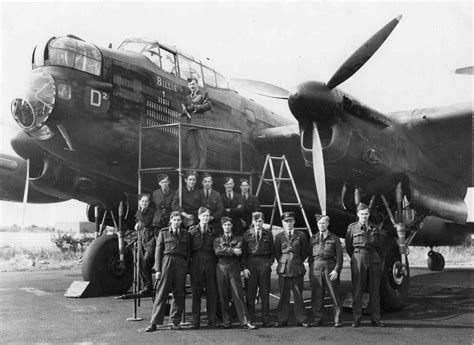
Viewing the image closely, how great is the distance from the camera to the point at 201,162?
862 centimetres

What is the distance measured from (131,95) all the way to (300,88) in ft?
9.22

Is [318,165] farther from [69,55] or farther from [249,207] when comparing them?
[69,55]

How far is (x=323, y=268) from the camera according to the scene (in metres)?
7.01

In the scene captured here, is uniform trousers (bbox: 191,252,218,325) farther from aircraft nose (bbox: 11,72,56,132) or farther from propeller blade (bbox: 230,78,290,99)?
propeller blade (bbox: 230,78,290,99)

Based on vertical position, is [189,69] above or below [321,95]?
above

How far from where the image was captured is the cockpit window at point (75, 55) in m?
7.75

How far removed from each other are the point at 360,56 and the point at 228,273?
4.05 meters

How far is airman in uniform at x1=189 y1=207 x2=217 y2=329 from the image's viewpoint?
22.3ft

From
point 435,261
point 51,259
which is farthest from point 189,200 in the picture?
point 51,259

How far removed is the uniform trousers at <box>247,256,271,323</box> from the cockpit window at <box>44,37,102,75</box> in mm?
3913

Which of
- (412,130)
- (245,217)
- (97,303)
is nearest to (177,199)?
(245,217)

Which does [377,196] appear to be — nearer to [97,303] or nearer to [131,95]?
[131,95]

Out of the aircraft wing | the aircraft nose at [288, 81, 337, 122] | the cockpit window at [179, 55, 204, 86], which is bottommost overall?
the aircraft wing

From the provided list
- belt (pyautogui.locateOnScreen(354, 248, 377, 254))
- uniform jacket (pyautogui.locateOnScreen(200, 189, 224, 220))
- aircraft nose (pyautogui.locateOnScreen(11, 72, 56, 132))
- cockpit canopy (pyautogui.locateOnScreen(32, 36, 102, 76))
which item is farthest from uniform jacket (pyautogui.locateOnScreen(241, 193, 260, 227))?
aircraft nose (pyautogui.locateOnScreen(11, 72, 56, 132))
